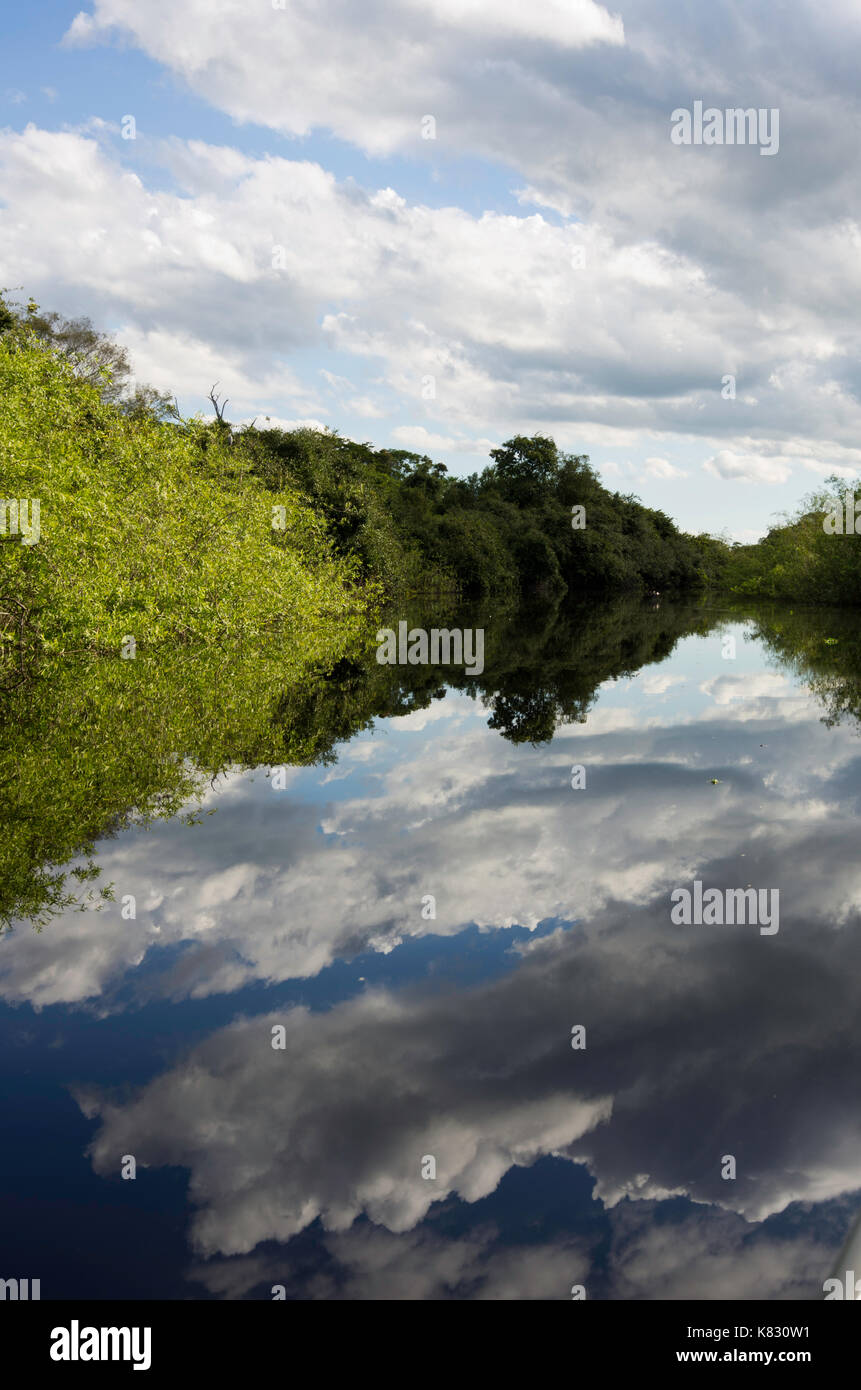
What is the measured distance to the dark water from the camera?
10.8 feet

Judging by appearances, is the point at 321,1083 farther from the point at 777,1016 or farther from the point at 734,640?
the point at 734,640

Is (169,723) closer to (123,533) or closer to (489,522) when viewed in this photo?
(123,533)

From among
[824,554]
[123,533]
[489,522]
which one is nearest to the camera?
[123,533]

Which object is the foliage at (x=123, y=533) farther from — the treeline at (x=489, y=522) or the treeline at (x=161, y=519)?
the treeline at (x=489, y=522)

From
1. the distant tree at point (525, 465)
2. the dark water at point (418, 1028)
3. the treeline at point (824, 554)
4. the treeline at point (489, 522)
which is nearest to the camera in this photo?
the dark water at point (418, 1028)

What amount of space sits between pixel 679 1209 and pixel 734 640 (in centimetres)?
3420

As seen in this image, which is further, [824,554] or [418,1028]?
[824,554]

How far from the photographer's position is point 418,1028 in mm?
4949

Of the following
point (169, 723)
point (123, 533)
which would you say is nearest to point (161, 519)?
point (123, 533)

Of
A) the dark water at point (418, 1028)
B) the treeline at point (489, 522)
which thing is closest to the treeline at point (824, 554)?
the treeline at point (489, 522)

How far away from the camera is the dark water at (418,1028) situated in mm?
3295

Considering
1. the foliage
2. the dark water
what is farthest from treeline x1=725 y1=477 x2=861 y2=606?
the dark water

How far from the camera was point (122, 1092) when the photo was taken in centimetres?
431

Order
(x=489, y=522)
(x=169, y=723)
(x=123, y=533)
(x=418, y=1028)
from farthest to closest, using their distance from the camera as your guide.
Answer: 1. (x=489, y=522)
2. (x=123, y=533)
3. (x=169, y=723)
4. (x=418, y=1028)
